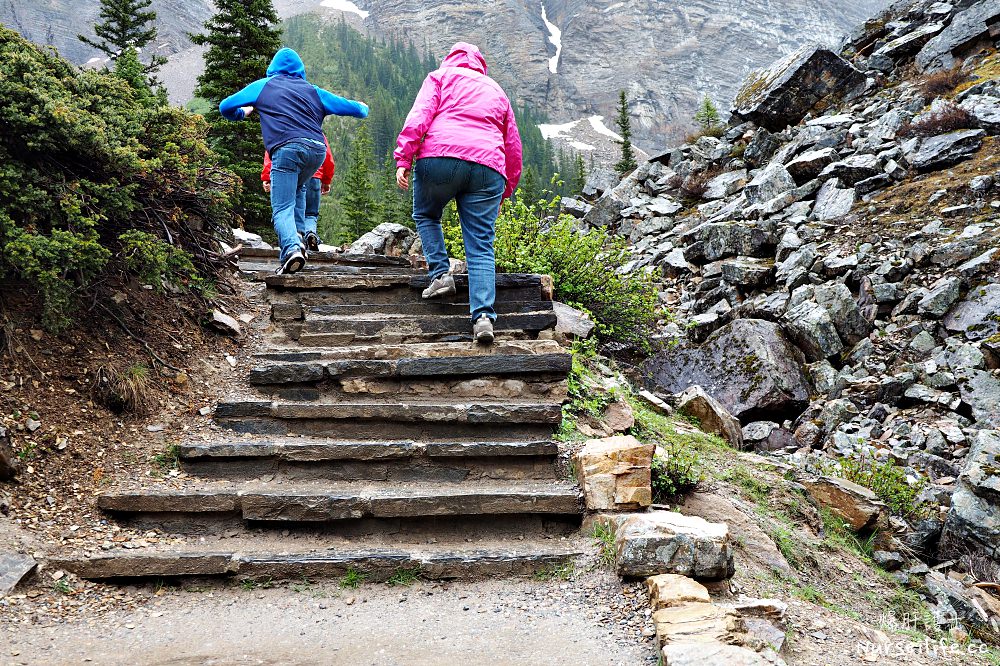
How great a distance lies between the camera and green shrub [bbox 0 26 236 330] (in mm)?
3057

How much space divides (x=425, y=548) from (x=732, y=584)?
5.01 feet

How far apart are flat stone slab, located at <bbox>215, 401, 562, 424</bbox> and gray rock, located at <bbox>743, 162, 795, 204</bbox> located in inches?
383

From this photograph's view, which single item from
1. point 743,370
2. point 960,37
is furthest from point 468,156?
point 960,37

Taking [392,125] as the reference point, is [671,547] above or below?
below

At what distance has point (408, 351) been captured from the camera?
4312 millimetres

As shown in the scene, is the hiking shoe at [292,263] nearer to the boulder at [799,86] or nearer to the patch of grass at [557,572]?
the patch of grass at [557,572]

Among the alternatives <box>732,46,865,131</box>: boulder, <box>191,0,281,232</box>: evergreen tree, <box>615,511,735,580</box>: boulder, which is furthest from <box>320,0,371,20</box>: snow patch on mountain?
<box>615,511,735,580</box>: boulder

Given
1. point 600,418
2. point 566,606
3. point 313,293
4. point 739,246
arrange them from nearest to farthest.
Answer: point 566,606 → point 600,418 → point 313,293 → point 739,246

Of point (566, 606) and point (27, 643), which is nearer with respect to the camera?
point (27, 643)

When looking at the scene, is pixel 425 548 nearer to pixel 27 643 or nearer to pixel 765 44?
pixel 27 643


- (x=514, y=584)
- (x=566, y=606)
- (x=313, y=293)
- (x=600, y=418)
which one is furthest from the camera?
(x=313, y=293)

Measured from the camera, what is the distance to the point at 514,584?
2.95m

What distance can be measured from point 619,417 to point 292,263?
305 centimetres

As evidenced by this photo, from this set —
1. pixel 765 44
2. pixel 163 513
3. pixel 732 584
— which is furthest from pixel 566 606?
pixel 765 44
